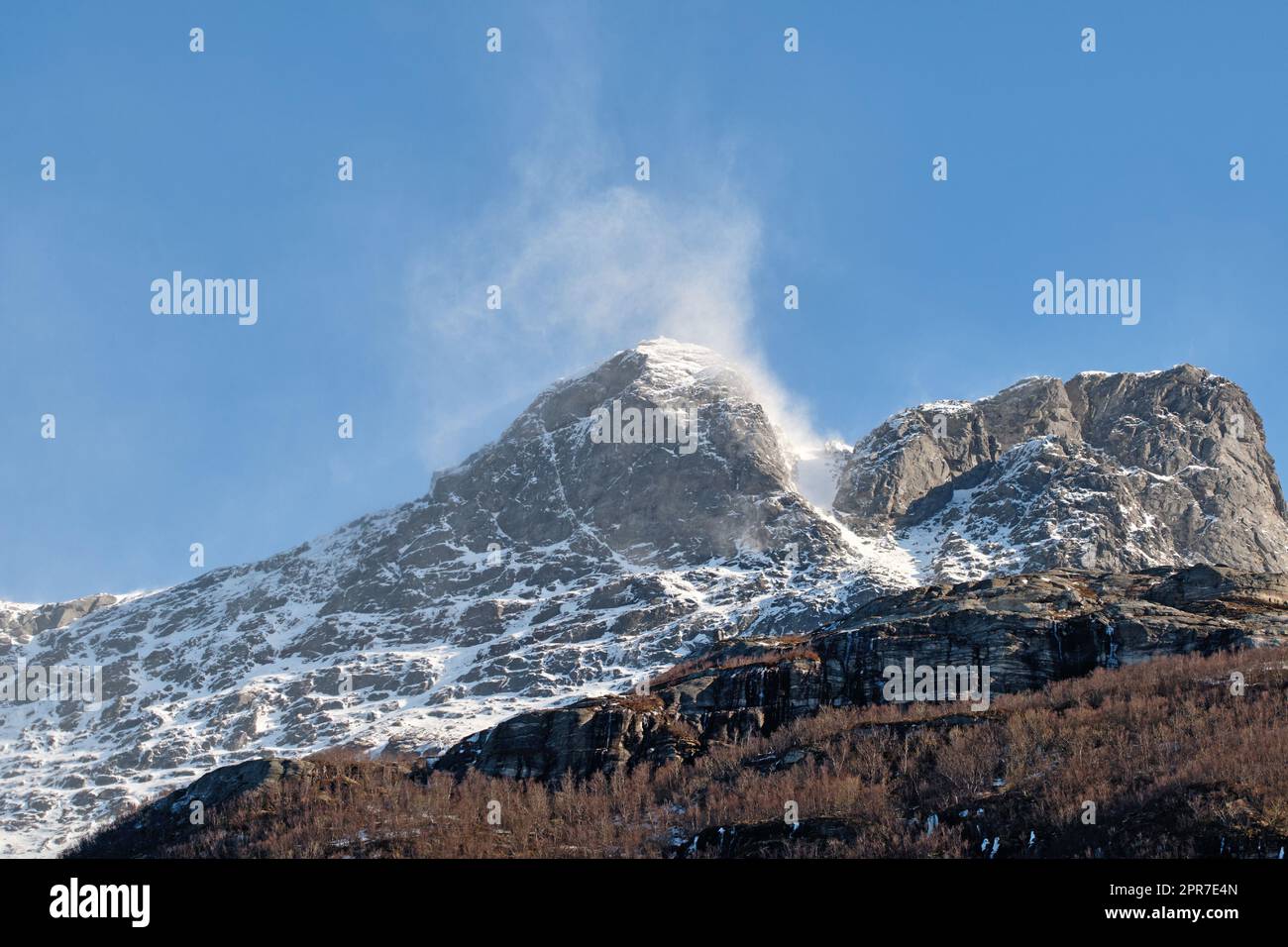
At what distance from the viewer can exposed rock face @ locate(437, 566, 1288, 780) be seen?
97.4 m

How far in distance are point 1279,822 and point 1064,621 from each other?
47.1 metres

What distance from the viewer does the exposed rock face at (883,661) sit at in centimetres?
9738

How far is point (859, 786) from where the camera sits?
7856 cm

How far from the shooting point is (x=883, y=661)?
104500mm

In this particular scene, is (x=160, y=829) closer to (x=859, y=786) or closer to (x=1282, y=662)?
(x=859, y=786)
